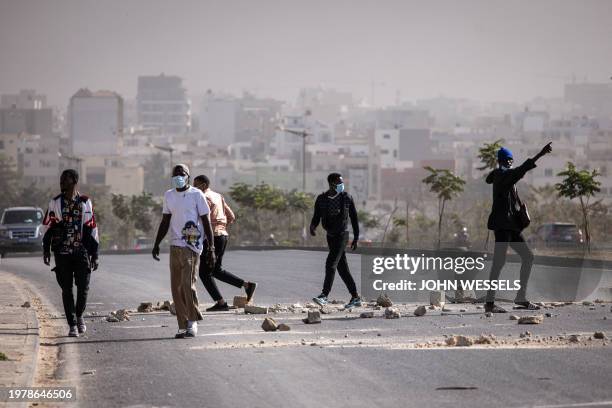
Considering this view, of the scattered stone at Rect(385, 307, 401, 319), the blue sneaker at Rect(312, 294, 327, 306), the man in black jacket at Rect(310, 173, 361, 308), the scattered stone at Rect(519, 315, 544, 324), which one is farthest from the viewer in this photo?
the blue sneaker at Rect(312, 294, 327, 306)

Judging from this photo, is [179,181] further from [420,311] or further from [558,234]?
[558,234]

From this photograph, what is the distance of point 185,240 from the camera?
54.2ft

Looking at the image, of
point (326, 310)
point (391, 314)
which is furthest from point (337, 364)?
point (326, 310)

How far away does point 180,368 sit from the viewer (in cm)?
1363

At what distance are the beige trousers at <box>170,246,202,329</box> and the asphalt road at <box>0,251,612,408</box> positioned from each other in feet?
1.05

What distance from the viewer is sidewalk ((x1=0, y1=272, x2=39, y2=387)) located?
12.9 metres

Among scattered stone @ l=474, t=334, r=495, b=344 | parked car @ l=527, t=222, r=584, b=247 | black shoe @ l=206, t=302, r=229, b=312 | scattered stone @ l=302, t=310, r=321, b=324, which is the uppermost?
scattered stone @ l=474, t=334, r=495, b=344

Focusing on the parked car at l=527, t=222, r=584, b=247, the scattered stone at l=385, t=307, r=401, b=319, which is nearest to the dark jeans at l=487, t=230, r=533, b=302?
the scattered stone at l=385, t=307, r=401, b=319

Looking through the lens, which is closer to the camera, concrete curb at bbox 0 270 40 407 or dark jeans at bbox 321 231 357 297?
concrete curb at bbox 0 270 40 407

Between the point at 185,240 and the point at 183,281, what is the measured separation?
0.47 m

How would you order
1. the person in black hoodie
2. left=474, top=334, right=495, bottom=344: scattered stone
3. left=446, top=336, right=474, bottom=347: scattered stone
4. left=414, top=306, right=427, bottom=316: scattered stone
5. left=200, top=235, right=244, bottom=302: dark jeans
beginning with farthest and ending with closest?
left=200, top=235, right=244, bottom=302: dark jeans < the person in black hoodie < left=414, top=306, right=427, bottom=316: scattered stone < left=474, top=334, right=495, bottom=344: scattered stone < left=446, top=336, right=474, bottom=347: scattered stone

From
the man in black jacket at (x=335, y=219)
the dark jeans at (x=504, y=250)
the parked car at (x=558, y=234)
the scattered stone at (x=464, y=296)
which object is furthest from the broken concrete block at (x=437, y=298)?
the parked car at (x=558, y=234)

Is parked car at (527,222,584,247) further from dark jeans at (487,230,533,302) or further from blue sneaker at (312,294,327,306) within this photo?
dark jeans at (487,230,533,302)

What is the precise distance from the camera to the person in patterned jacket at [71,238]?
16938 mm
